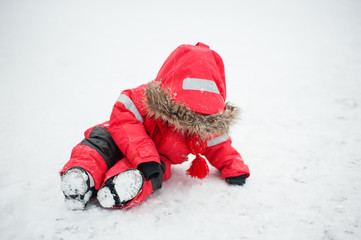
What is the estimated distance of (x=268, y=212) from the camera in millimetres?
1281

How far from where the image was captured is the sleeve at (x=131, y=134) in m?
1.26

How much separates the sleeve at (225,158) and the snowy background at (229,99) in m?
0.10

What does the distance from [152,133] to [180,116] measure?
0.93 feet

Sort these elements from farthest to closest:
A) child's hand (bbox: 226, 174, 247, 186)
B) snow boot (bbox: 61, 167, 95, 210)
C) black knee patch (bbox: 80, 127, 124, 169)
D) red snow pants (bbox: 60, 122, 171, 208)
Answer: child's hand (bbox: 226, 174, 247, 186) < black knee patch (bbox: 80, 127, 124, 169) < red snow pants (bbox: 60, 122, 171, 208) < snow boot (bbox: 61, 167, 95, 210)

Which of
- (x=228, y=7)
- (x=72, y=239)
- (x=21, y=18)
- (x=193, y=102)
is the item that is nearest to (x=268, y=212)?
(x=193, y=102)

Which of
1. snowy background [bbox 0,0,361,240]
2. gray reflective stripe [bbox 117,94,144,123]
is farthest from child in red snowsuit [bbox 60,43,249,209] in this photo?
snowy background [bbox 0,0,361,240]

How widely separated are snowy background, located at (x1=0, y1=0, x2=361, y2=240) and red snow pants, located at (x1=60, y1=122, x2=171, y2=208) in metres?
0.11

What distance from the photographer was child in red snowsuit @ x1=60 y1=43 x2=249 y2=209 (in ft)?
3.74

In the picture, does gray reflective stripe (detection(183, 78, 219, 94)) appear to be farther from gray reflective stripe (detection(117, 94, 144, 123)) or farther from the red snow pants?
the red snow pants

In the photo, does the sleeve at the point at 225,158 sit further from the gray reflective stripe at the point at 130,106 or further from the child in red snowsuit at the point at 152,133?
the gray reflective stripe at the point at 130,106

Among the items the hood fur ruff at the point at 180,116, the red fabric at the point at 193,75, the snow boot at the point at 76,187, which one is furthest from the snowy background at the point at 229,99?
the red fabric at the point at 193,75

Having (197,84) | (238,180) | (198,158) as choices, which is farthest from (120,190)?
(238,180)

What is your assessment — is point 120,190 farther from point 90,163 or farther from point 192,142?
point 192,142

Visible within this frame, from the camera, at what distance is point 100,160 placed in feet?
4.25
